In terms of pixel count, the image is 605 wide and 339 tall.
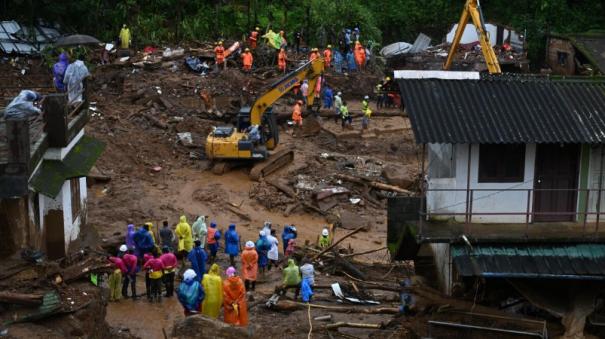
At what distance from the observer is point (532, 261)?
54.4 ft

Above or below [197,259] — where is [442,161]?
above

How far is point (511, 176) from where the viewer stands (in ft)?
58.1

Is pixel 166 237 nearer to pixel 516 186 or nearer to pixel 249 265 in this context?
pixel 249 265

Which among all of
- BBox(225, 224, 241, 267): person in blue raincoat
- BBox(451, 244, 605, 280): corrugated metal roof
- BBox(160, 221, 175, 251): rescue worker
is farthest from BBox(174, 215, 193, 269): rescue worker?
BBox(451, 244, 605, 280): corrugated metal roof

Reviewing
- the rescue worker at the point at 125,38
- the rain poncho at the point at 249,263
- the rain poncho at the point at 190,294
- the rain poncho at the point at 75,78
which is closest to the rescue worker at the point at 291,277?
the rain poncho at the point at 249,263

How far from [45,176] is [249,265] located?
18.0 feet

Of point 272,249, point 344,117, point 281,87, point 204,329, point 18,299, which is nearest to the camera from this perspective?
point 18,299

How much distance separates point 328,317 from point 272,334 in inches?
61.4

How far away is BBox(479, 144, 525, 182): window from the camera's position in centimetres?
1758

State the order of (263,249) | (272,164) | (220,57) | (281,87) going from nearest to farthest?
(263,249)
(272,164)
(281,87)
(220,57)

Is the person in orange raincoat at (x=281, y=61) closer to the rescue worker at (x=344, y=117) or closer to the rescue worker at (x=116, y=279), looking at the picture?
the rescue worker at (x=344, y=117)

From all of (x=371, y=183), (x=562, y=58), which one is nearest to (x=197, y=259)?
(x=371, y=183)

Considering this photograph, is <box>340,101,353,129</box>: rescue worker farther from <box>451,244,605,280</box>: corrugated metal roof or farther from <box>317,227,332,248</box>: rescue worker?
<box>451,244,605,280</box>: corrugated metal roof

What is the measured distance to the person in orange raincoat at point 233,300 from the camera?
1845cm
